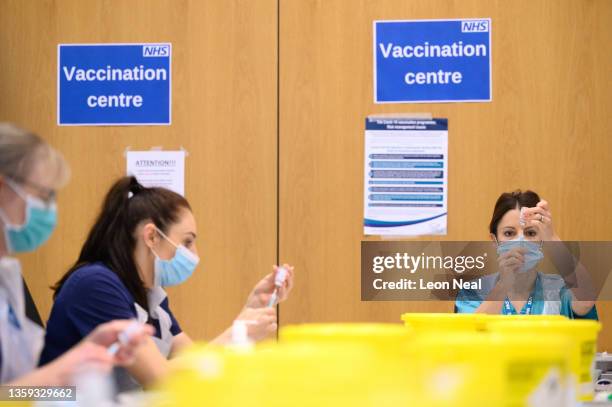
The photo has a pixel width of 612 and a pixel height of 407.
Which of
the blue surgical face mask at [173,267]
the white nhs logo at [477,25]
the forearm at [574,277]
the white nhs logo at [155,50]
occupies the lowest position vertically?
the forearm at [574,277]

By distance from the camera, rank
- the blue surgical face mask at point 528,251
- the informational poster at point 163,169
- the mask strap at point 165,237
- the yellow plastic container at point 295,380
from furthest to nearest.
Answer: the informational poster at point 163,169, the blue surgical face mask at point 528,251, the mask strap at point 165,237, the yellow plastic container at point 295,380

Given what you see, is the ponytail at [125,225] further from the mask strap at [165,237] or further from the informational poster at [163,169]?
the informational poster at [163,169]

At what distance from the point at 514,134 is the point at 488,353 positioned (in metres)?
2.73

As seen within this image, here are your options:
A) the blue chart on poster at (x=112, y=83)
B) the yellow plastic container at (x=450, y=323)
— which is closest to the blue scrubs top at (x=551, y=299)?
the yellow plastic container at (x=450, y=323)

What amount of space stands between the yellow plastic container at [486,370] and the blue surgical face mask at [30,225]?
86 centimetres

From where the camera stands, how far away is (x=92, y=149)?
3.65 metres

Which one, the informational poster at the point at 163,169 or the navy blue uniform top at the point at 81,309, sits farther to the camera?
the informational poster at the point at 163,169

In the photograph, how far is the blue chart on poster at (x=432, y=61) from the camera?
3.52 m

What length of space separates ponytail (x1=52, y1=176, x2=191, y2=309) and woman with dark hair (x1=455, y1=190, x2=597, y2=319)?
46.4 inches

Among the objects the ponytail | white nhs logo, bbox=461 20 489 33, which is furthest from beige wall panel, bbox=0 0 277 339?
the ponytail

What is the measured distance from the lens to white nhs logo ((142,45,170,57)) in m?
3.62

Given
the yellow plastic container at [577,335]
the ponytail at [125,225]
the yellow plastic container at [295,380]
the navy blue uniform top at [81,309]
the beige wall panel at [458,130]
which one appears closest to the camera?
the yellow plastic container at [295,380]

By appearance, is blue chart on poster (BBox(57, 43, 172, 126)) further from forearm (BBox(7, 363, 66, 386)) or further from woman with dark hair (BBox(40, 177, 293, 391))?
Answer: forearm (BBox(7, 363, 66, 386))

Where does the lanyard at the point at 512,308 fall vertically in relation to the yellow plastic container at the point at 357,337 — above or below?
below
